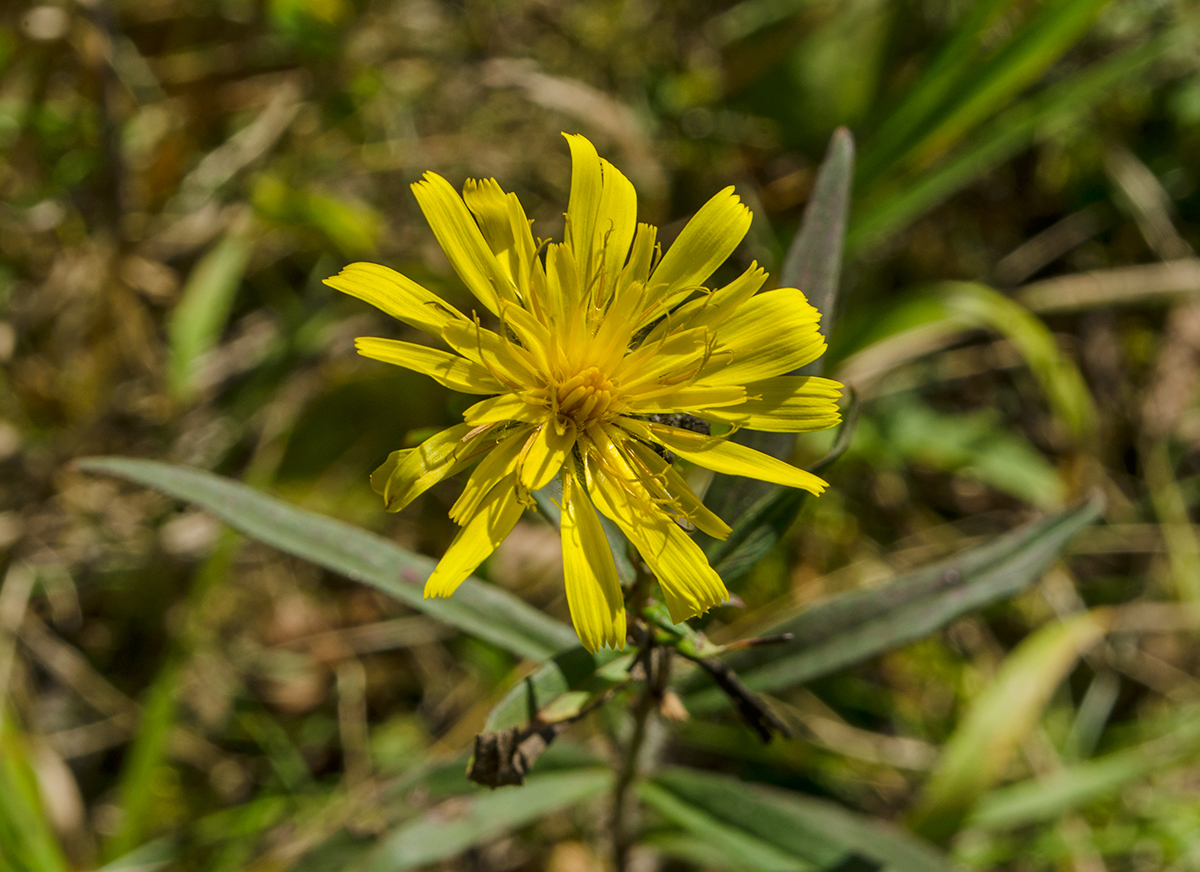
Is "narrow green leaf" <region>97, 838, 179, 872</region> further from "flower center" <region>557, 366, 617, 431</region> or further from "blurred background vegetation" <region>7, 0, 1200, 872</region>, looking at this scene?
"flower center" <region>557, 366, 617, 431</region>

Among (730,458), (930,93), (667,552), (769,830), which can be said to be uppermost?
(930,93)

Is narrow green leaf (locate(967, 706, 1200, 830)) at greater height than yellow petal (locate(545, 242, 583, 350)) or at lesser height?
lesser

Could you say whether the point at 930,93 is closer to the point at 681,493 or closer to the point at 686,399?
the point at 686,399

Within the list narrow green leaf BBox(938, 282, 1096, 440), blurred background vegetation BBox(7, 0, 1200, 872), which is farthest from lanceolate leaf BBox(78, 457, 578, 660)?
narrow green leaf BBox(938, 282, 1096, 440)

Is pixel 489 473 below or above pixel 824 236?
below

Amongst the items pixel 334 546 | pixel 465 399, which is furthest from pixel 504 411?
pixel 465 399

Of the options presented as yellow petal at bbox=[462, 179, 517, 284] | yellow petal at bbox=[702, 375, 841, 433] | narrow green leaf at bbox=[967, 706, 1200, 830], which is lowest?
Answer: narrow green leaf at bbox=[967, 706, 1200, 830]

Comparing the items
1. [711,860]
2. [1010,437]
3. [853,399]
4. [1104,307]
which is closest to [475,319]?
[853,399]
